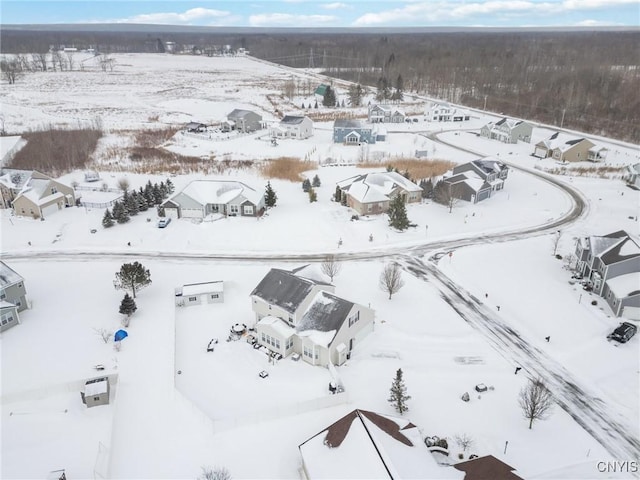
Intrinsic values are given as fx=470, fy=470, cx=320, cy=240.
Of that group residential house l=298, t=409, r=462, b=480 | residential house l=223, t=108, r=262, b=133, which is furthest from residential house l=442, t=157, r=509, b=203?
residential house l=223, t=108, r=262, b=133

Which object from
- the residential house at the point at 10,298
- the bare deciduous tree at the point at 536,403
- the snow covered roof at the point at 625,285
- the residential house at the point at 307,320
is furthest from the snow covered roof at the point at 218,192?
the bare deciduous tree at the point at 536,403

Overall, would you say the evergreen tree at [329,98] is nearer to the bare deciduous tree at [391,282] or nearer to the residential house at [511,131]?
the residential house at [511,131]

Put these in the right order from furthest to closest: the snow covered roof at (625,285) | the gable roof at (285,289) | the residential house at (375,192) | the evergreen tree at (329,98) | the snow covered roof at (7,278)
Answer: the evergreen tree at (329,98), the residential house at (375,192), the snow covered roof at (625,285), the snow covered roof at (7,278), the gable roof at (285,289)

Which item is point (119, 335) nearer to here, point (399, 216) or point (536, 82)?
point (399, 216)

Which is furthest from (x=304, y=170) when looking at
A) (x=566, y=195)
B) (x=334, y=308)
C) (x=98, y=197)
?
(x=334, y=308)

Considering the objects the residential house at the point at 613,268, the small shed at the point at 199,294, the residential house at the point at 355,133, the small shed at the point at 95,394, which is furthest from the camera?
the residential house at the point at 355,133

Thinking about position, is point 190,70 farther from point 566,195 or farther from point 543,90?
point 566,195
